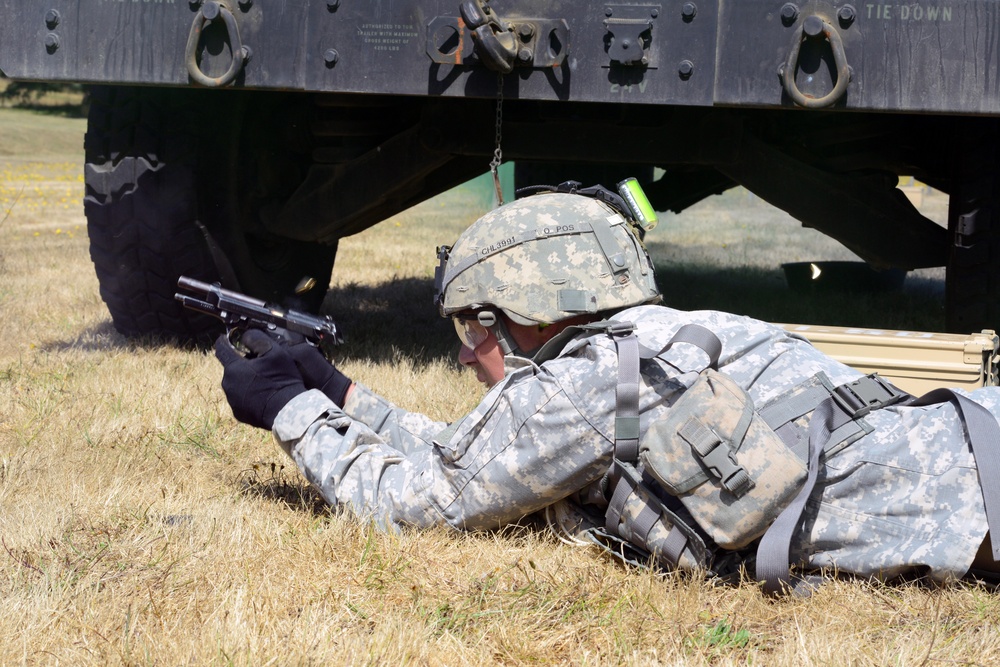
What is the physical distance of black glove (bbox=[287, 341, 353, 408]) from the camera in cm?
291

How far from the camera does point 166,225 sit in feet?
13.7

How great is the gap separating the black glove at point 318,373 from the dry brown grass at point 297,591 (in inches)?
10.5

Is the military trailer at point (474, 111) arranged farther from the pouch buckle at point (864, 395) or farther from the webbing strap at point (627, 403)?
the webbing strap at point (627, 403)

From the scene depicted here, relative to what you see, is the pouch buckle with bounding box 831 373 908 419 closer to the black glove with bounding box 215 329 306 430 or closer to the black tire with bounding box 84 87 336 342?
the black glove with bounding box 215 329 306 430

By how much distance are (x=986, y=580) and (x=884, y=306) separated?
4109 millimetres

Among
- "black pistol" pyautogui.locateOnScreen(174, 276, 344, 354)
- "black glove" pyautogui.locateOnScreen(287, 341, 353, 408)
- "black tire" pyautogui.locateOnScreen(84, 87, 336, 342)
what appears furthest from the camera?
"black tire" pyautogui.locateOnScreen(84, 87, 336, 342)

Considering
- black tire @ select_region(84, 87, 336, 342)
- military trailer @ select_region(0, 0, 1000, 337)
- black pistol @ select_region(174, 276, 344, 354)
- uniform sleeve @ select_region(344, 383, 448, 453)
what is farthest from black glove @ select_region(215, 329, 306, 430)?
black tire @ select_region(84, 87, 336, 342)

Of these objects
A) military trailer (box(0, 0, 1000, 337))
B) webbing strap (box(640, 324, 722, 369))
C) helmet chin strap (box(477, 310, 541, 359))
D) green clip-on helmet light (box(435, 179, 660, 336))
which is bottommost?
helmet chin strap (box(477, 310, 541, 359))

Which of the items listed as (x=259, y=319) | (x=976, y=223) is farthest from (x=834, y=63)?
(x=259, y=319)

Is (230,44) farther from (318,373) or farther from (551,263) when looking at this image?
(551,263)

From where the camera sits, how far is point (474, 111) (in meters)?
4.02

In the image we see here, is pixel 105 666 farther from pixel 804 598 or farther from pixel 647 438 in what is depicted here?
pixel 804 598

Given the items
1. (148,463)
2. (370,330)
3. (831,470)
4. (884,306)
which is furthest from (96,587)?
(884,306)

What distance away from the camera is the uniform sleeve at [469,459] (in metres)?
2.30
